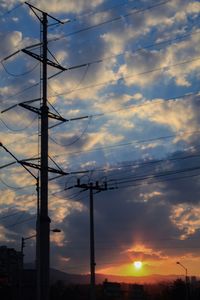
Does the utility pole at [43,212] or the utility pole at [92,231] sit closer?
the utility pole at [43,212]

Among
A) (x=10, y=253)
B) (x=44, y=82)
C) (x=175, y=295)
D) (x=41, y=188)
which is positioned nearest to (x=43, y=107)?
(x=44, y=82)

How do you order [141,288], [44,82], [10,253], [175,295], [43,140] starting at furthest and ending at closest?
[175,295], [10,253], [141,288], [44,82], [43,140]

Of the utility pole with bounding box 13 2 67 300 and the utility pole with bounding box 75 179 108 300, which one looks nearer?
the utility pole with bounding box 13 2 67 300

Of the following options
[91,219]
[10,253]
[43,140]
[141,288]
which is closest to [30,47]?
[43,140]

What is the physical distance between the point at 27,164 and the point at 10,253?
3121 inches

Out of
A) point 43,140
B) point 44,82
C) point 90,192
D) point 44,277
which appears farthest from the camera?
point 90,192

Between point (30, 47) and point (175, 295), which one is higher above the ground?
point (30, 47)

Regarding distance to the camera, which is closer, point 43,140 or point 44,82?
point 43,140

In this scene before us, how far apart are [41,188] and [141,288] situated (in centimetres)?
5821

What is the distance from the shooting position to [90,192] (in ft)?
196

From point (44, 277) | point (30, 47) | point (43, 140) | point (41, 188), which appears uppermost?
point (30, 47)

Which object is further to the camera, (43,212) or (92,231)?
(92,231)

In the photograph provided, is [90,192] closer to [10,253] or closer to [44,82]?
[44,82]

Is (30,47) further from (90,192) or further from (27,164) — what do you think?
(90,192)
